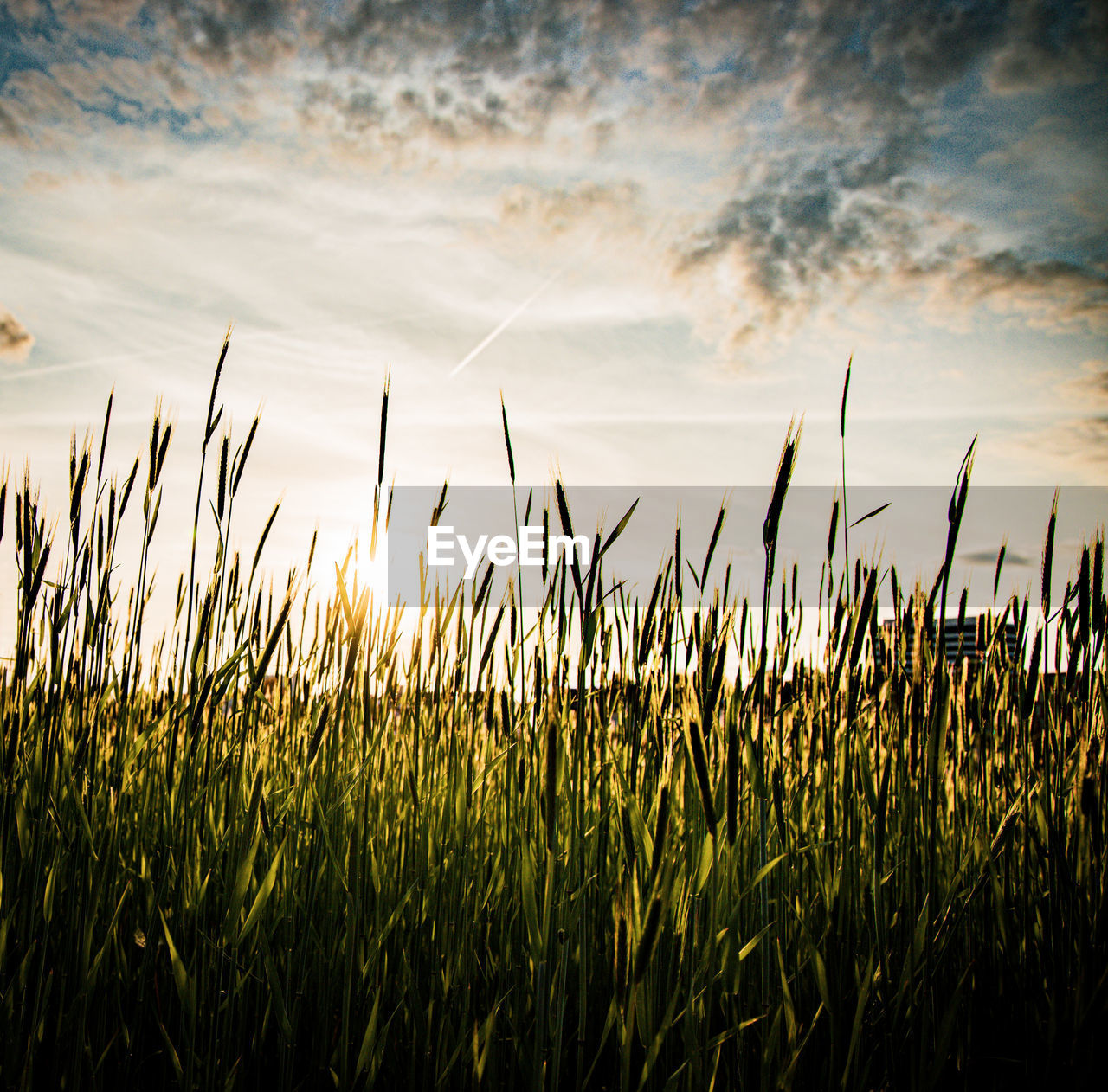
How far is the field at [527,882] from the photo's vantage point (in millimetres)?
1094

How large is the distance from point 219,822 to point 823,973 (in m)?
1.32

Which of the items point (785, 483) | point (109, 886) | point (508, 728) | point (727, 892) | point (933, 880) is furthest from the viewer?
point (508, 728)

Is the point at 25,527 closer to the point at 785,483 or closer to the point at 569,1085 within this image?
the point at 785,483

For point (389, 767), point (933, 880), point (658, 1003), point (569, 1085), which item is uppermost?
point (933, 880)

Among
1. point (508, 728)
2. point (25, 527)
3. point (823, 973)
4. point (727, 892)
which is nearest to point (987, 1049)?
point (823, 973)

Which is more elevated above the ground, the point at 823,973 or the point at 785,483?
the point at 785,483

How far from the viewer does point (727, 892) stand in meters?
1.23

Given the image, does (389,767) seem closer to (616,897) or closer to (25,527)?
(25,527)

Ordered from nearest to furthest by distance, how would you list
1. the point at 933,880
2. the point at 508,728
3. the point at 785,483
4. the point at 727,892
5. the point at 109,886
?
the point at 785,483, the point at 933,880, the point at 727,892, the point at 109,886, the point at 508,728

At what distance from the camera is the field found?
109 centimetres

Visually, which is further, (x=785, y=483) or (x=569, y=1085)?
(x=569, y=1085)

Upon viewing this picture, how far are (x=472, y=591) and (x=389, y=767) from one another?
59 cm

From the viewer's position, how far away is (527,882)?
0.99 meters

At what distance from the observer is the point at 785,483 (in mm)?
1003
